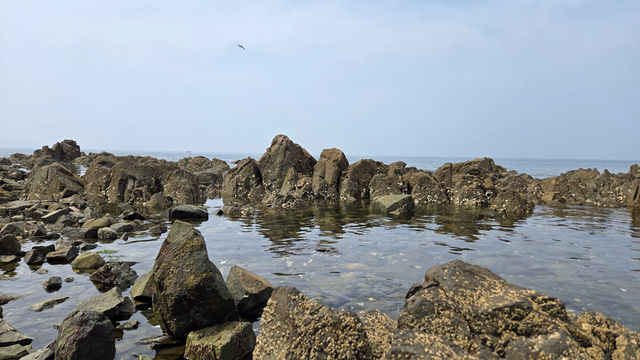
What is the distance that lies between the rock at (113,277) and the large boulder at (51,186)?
26086mm

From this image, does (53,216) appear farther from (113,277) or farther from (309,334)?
(309,334)

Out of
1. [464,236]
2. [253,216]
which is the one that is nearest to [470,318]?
[464,236]

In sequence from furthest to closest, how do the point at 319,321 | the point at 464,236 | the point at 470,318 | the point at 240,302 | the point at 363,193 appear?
the point at 363,193
the point at 464,236
the point at 240,302
the point at 470,318
the point at 319,321

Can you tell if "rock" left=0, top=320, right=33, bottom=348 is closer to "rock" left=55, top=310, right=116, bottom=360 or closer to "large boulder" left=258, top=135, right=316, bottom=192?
"rock" left=55, top=310, right=116, bottom=360

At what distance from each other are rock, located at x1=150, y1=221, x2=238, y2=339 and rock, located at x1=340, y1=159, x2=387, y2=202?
3115 centimetres

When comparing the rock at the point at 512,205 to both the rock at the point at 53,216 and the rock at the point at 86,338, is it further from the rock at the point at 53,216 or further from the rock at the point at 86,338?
the rock at the point at 53,216

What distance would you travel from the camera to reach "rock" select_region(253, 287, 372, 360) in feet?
21.7

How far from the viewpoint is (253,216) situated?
1116 inches

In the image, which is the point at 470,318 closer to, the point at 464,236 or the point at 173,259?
the point at 173,259

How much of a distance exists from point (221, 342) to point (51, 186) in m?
34.6

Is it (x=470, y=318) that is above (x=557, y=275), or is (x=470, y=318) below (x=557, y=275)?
above

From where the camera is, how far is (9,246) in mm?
15516

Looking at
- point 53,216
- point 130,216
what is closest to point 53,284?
point 130,216

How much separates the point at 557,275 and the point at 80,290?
1650 centimetres
